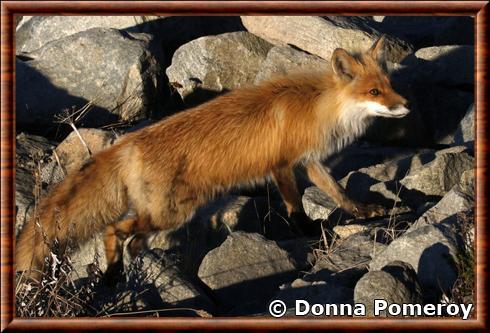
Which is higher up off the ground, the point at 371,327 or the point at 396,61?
the point at 396,61

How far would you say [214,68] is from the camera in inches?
332

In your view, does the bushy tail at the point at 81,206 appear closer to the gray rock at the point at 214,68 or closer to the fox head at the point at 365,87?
the fox head at the point at 365,87

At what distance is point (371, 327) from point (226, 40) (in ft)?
17.7

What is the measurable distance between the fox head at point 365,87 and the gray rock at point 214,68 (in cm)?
216

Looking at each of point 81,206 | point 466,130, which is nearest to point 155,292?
point 81,206

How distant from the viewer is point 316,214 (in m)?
6.66

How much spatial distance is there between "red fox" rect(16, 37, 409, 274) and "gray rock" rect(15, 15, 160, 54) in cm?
364

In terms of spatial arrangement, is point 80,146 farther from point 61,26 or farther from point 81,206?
point 61,26

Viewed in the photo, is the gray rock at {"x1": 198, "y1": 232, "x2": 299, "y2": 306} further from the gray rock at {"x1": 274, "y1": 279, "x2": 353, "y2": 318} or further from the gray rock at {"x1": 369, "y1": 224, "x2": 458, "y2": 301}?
the gray rock at {"x1": 369, "y1": 224, "x2": 458, "y2": 301}

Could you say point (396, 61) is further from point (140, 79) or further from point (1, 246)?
point (1, 246)

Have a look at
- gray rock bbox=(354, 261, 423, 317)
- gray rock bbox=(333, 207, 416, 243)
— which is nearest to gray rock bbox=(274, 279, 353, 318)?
gray rock bbox=(354, 261, 423, 317)

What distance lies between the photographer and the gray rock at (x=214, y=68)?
8.46m

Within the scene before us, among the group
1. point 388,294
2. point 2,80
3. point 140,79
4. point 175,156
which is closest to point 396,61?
point 140,79

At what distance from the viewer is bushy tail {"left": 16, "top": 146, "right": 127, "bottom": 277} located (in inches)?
207
